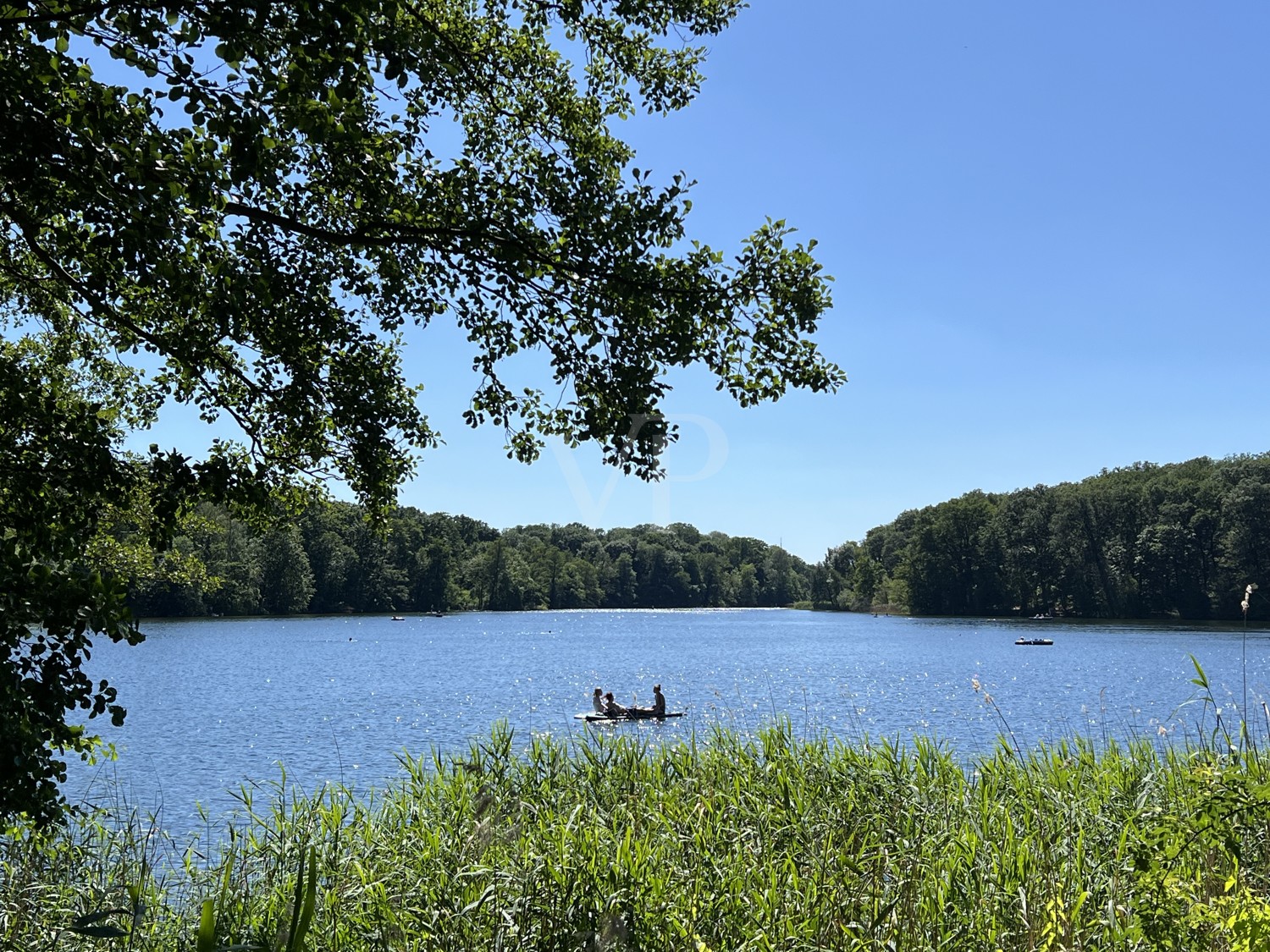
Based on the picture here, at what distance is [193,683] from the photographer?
125 ft

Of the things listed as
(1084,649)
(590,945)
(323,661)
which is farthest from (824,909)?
(1084,649)

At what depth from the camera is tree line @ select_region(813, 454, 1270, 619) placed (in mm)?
86812

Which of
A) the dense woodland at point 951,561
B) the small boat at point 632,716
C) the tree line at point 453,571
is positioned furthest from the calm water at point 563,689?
the dense woodland at point 951,561

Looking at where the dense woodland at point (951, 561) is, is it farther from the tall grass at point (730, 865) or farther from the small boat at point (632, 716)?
the tall grass at point (730, 865)

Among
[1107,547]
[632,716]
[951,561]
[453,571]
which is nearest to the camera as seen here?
[632,716]

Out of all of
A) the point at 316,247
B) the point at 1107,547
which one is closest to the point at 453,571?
the point at 1107,547

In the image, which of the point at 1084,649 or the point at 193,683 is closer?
the point at 193,683

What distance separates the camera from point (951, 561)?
374 feet

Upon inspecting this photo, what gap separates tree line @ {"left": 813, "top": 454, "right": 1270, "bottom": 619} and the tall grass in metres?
83.9

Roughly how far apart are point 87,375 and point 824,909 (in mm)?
16325

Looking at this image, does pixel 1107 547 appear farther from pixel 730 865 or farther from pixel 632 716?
pixel 730 865

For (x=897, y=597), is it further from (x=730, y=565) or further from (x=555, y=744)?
(x=555, y=744)

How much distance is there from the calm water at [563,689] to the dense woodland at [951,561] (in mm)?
11513

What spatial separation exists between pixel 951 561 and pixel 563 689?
8720 cm
